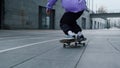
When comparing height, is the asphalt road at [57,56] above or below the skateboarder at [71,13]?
below

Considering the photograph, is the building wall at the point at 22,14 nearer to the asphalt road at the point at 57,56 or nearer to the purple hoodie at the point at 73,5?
the purple hoodie at the point at 73,5

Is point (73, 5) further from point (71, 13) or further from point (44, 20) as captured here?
point (44, 20)

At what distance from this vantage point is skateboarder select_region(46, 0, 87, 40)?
8.61 metres

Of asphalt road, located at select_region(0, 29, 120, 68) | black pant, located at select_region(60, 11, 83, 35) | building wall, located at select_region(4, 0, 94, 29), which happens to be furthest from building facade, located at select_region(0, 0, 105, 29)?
asphalt road, located at select_region(0, 29, 120, 68)

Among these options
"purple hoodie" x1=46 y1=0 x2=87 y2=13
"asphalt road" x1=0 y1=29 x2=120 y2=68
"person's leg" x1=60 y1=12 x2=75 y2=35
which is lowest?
"asphalt road" x1=0 y1=29 x2=120 y2=68

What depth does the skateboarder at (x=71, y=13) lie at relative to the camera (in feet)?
28.2

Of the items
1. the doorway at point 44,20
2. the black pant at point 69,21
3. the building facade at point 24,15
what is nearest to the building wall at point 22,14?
the building facade at point 24,15

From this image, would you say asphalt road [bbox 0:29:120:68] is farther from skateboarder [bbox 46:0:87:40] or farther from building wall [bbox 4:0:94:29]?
building wall [bbox 4:0:94:29]

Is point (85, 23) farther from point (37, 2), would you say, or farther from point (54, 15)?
point (37, 2)

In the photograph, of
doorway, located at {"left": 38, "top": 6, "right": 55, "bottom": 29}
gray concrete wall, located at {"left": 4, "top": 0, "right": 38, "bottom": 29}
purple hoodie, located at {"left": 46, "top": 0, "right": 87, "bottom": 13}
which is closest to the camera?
purple hoodie, located at {"left": 46, "top": 0, "right": 87, "bottom": 13}

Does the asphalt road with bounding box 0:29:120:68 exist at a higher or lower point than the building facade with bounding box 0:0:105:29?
lower

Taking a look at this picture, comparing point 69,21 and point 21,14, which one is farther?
point 21,14

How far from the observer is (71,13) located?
897cm

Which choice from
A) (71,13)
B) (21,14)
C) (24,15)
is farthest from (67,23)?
(24,15)
